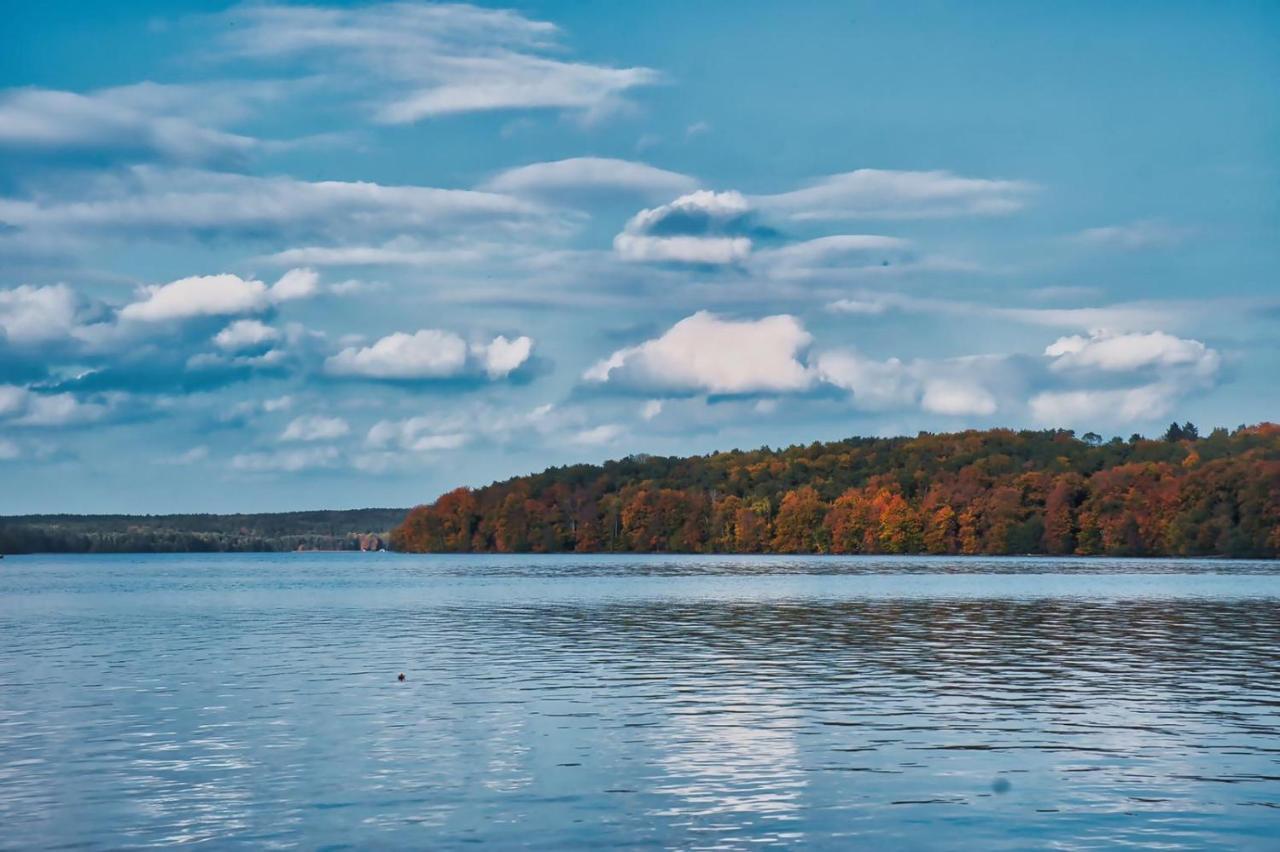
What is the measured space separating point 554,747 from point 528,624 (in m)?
46.8

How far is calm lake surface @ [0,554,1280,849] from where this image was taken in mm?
26547

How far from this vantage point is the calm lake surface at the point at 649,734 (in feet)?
87.1

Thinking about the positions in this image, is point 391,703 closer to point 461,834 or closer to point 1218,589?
point 461,834

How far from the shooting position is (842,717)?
39844 millimetres

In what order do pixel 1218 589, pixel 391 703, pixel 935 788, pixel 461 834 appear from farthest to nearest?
pixel 1218 589, pixel 391 703, pixel 935 788, pixel 461 834

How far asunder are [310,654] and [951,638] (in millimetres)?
28484

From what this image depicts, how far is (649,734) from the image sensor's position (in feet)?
121

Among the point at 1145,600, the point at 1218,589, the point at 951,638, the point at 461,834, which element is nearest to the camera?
the point at 461,834

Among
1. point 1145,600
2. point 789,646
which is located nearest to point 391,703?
point 789,646

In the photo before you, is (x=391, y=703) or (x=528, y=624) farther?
(x=528, y=624)

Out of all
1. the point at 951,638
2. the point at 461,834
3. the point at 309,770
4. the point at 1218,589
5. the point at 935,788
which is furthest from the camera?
the point at 1218,589

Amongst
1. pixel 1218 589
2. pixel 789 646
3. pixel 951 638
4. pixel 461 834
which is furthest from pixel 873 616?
pixel 461 834

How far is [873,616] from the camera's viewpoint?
280ft

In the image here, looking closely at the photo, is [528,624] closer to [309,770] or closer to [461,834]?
[309,770]
